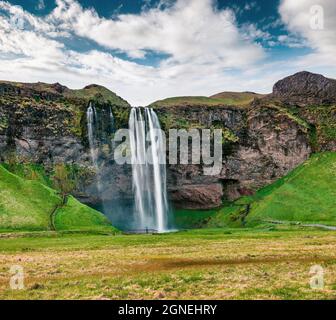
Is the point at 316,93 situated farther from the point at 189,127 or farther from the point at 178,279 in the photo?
the point at 178,279

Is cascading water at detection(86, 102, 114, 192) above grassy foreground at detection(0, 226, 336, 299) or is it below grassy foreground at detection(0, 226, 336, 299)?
above

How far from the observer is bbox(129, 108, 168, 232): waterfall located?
135875 mm

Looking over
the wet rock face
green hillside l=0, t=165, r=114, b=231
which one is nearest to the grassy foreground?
green hillside l=0, t=165, r=114, b=231

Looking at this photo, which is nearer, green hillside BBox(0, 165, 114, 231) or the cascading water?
green hillside BBox(0, 165, 114, 231)

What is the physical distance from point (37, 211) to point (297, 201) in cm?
7988

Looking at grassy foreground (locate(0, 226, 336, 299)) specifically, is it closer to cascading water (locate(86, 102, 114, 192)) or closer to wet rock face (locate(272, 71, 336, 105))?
cascading water (locate(86, 102, 114, 192))

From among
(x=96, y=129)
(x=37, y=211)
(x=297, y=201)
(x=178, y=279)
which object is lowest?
(x=297, y=201)

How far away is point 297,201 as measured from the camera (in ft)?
415

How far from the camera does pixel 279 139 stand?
159125 millimetres

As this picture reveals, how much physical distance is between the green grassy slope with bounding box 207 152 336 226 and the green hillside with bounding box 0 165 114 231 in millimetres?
46217

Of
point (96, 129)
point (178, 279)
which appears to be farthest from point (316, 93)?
point (178, 279)

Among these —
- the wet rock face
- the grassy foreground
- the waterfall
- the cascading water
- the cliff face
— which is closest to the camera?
the grassy foreground

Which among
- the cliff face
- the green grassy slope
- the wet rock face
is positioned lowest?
the green grassy slope
